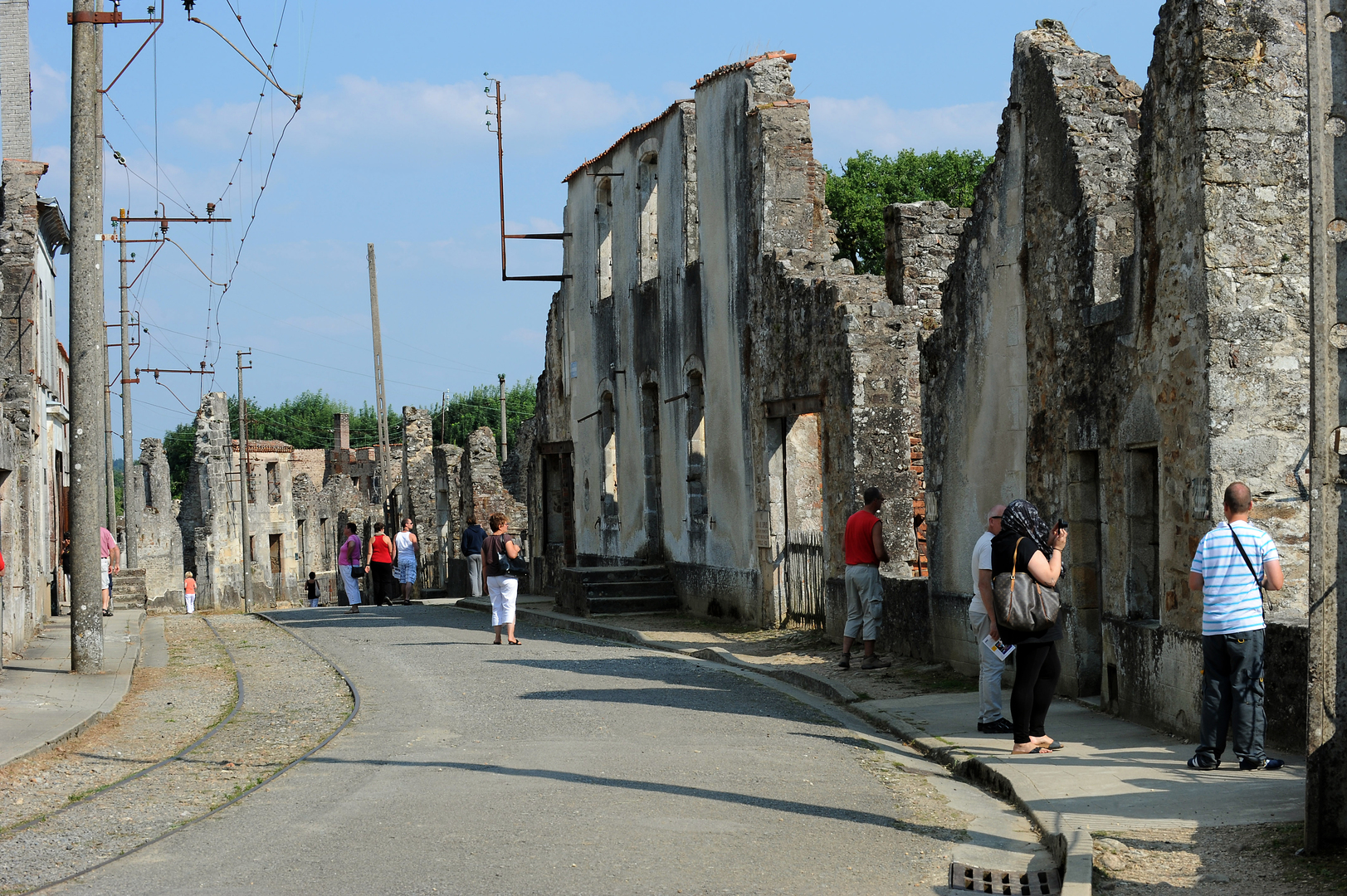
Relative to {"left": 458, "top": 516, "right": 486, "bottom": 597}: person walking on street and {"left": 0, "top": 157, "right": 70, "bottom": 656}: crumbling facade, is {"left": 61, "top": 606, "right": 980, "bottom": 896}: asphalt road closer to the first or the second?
{"left": 0, "top": 157, "right": 70, "bottom": 656}: crumbling facade

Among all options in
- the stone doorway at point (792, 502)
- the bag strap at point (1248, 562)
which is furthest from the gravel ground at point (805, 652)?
the bag strap at point (1248, 562)

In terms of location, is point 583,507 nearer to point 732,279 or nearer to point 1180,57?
point 732,279

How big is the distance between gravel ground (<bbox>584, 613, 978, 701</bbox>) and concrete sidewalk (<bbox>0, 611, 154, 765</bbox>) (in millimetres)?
6368

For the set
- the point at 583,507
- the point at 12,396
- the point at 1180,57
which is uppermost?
the point at 1180,57

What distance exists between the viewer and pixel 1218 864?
616 cm

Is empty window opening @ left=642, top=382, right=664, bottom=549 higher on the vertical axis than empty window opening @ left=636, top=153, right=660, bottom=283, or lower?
lower

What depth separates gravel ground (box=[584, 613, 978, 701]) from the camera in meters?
12.8

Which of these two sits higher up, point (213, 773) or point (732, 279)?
point (732, 279)

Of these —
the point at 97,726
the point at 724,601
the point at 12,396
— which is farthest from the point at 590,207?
the point at 97,726

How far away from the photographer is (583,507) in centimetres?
2717

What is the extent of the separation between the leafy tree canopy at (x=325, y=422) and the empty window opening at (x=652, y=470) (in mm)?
62209

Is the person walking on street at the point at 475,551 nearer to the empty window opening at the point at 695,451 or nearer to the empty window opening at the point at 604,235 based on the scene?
the empty window opening at the point at 604,235

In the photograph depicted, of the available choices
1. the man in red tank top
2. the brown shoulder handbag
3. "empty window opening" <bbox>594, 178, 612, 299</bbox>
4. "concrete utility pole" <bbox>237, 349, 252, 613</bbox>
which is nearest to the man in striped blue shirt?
the brown shoulder handbag

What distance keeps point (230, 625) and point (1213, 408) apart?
1920cm
